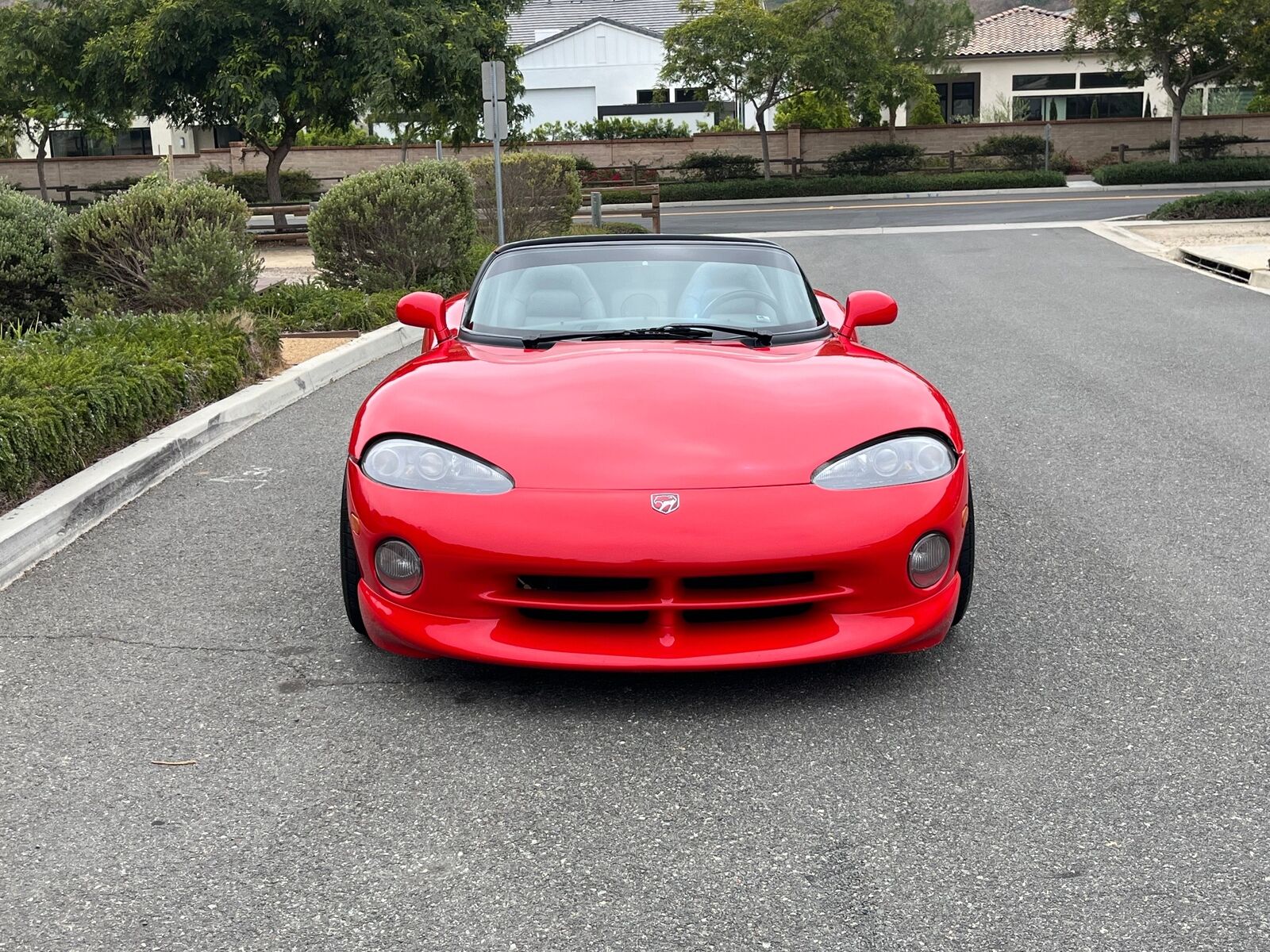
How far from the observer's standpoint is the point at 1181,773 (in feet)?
11.5

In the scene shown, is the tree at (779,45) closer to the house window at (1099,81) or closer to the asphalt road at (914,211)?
the asphalt road at (914,211)

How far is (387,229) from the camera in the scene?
1483 centimetres

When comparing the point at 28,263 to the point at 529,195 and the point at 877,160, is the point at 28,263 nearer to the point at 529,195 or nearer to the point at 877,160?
the point at 529,195

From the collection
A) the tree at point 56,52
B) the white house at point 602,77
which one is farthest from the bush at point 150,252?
the white house at point 602,77

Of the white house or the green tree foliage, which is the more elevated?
the white house

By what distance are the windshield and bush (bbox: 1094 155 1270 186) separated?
4015 cm

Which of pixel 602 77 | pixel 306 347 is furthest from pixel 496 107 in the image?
pixel 602 77

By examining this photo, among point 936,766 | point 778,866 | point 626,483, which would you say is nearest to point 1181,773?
point 936,766

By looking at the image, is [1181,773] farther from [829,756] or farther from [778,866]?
[778,866]

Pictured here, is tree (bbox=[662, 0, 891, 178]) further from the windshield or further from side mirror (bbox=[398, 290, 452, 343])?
side mirror (bbox=[398, 290, 452, 343])

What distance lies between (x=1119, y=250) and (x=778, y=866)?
70.0 ft

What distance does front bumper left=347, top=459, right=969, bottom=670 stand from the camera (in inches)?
149

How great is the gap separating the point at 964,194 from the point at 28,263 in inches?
1417

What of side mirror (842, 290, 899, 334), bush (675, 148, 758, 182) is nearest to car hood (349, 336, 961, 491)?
side mirror (842, 290, 899, 334)
